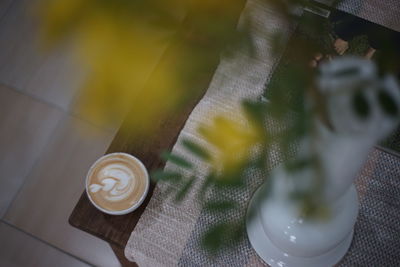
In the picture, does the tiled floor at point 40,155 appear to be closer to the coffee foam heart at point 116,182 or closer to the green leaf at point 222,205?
the coffee foam heart at point 116,182

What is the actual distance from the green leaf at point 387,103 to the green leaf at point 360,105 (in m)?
0.01

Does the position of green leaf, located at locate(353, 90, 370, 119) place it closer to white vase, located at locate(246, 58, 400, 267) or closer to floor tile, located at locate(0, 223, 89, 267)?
white vase, located at locate(246, 58, 400, 267)

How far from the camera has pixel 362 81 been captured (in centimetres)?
35

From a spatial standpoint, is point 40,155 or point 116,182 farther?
point 40,155

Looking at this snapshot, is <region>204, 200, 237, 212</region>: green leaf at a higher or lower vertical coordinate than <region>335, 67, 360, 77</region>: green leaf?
lower

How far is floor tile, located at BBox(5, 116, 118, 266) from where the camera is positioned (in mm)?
1500

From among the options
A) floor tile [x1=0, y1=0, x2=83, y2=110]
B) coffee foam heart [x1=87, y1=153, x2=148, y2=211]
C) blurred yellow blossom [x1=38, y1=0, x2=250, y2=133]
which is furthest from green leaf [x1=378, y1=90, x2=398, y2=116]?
floor tile [x1=0, y1=0, x2=83, y2=110]

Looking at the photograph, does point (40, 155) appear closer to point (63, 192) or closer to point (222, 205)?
point (63, 192)

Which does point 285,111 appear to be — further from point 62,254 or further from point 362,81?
point 62,254

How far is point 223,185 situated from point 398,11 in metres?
0.73

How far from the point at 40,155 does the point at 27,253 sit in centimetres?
32

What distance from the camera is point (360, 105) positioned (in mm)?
352

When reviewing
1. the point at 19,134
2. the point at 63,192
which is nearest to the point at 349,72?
the point at 63,192

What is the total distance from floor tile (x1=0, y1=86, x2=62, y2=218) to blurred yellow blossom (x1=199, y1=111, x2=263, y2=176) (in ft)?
4.17
